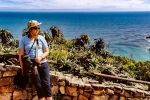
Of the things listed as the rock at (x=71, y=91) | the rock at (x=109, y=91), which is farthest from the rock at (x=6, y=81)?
the rock at (x=109, y=91)

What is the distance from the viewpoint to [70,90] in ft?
22.2

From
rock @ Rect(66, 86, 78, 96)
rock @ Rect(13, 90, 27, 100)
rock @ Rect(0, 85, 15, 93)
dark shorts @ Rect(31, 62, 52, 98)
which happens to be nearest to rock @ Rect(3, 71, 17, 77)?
rock @ Rect(0, 85, 15, 93)

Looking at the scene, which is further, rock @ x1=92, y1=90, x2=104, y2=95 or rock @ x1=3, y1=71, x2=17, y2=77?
rock @ x1=92, y1=90, x2=104, y2=95

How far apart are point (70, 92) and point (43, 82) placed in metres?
1.51

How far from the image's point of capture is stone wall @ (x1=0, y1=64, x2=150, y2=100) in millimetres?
6199

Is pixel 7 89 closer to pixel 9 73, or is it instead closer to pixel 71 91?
pixel 9 73

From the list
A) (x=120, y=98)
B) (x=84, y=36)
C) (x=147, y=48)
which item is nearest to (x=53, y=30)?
(x=84, y=36)

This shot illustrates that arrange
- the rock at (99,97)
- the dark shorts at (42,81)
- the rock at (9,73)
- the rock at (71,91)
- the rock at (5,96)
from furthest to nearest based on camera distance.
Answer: the rock at (99,97) < the rock at (71,91) < the rock at (5,96) < the rock at (9,73) < the dark shorts at (42,81)

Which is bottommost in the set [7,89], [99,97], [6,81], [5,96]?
[99,97]

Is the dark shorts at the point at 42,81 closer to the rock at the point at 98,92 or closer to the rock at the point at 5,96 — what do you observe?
the rock at the point at 5,96

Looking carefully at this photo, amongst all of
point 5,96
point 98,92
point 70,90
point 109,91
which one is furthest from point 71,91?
point 5,96

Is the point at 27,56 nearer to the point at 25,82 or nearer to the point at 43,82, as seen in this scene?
the point at 43,82

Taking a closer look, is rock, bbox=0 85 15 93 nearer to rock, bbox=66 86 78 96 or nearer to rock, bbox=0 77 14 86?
rock, bbox=0 77 14 86

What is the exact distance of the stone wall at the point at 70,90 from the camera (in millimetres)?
6199
